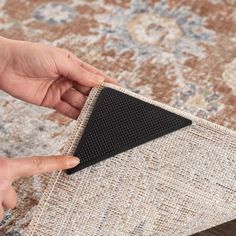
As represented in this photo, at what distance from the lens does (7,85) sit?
125cm

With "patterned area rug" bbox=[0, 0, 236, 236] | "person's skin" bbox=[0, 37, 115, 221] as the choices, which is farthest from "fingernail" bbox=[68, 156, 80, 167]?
"patterned area rug" bbox=[0, 0, 236, 236]

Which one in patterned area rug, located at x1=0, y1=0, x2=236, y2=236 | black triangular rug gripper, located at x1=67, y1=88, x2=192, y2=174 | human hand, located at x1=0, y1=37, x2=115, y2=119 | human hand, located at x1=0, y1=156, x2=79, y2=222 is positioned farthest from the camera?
patterned area rug, located at x1=0, y1=0, x2=236, y2=236

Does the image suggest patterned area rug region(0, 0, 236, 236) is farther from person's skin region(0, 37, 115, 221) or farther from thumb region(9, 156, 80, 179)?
thumb region(9, 156, 80, 179)

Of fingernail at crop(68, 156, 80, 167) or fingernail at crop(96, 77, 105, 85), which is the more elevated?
fingernail at crop(96, 77, 105, 85)

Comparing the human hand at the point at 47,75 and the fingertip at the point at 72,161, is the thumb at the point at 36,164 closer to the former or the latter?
the fingertip at the point at 72,161

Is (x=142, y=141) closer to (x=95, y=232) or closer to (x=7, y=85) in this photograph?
(x=95, y=232)

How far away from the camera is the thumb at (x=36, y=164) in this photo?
37.7 inches

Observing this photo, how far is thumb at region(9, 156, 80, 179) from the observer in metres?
0.96

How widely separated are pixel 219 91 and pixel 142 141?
62cm

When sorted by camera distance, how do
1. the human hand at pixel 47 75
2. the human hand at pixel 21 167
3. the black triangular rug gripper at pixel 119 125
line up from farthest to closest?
the human hand at pixel 47 75, the black triangular rug gripper at pixel 119 125, the human hand at pixel 21 167

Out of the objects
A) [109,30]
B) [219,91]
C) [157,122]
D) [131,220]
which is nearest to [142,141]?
[157,122]

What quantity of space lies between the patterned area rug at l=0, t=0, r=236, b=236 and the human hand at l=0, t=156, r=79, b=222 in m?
0.31

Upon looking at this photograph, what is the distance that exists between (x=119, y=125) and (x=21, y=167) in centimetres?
26

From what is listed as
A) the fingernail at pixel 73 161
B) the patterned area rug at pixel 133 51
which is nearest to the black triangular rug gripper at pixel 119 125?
the fingernail at pixel 73 161
